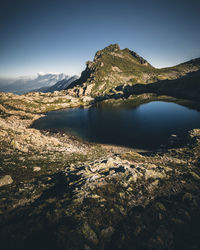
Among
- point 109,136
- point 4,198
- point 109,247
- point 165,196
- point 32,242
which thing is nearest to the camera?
point 32,242

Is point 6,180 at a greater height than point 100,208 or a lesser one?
lesser

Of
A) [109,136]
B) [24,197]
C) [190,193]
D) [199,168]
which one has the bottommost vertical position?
[109,136]

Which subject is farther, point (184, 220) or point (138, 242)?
point (184, 220)

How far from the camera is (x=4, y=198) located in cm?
1585

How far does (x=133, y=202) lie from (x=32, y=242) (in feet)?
38.5

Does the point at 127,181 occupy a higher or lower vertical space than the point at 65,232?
lower

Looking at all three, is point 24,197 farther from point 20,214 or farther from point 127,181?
point 127,181

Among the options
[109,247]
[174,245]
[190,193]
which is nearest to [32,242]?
[109,247]

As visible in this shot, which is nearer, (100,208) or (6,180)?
(100,208)

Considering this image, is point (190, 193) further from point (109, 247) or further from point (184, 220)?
point (109, 247)

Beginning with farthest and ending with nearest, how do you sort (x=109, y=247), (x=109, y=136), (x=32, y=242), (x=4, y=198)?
(x=109, y=136) → (x=4, y=198) → (x=109, y=247) → (x=32, y=242)

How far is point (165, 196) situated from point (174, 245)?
21.8ft

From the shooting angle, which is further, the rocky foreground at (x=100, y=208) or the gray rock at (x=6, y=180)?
the gray rock at (x=6, y=180)

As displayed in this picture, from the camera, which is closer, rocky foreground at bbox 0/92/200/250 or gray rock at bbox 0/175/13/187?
rocky foreground at bbox 0/92/200/250
